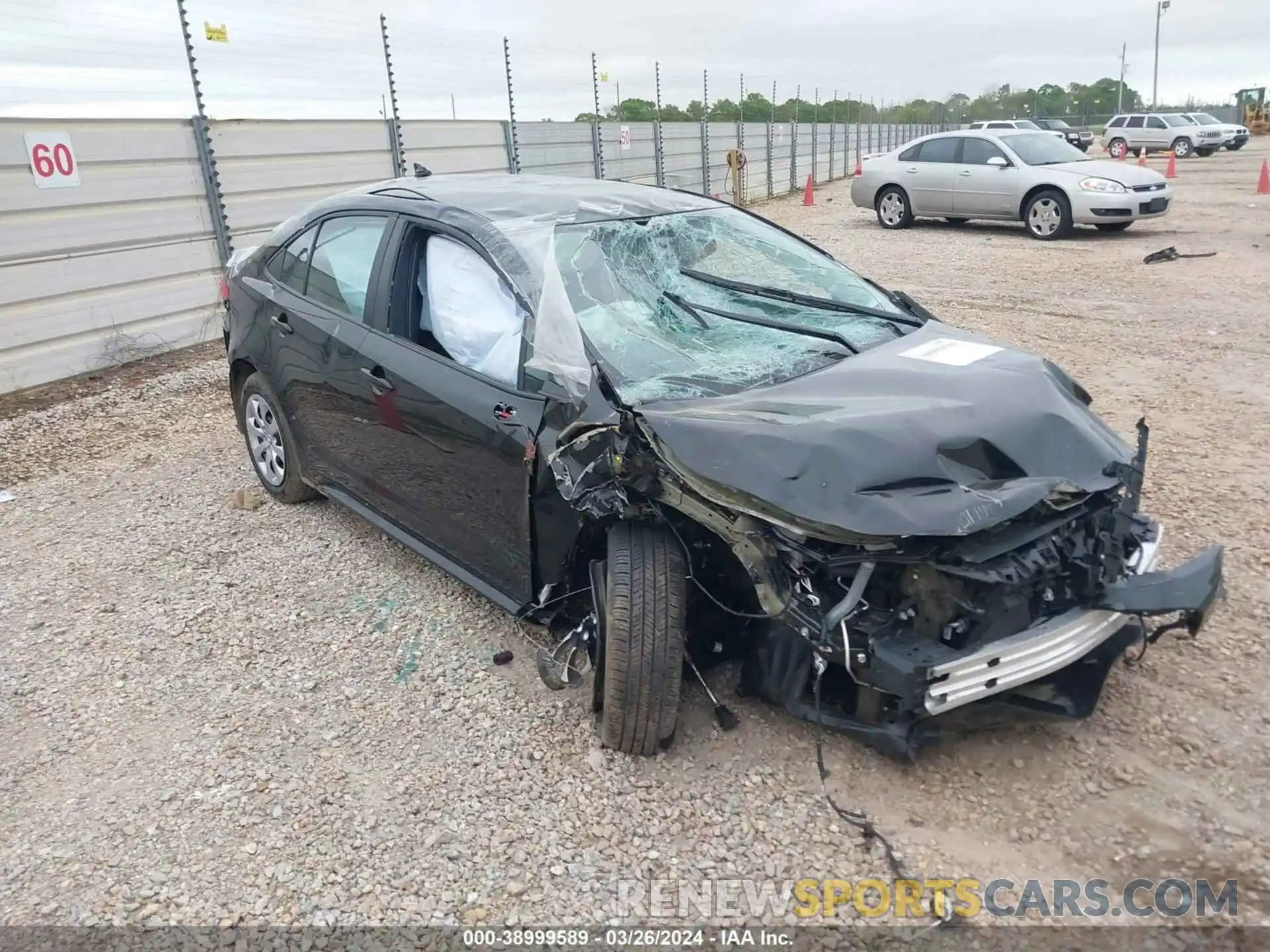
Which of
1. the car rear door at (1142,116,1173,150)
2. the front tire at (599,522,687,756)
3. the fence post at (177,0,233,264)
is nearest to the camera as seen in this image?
the front tire at (599,522,687,756)

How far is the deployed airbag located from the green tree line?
12879mm

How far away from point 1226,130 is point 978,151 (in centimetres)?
2714

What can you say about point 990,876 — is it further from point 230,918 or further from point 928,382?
point 230,918

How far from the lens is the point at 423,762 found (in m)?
2.95

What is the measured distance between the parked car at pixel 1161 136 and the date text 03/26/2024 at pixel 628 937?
1413 inches

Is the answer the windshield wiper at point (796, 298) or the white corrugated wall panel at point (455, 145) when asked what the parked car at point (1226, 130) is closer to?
the white corrugated wall panel at point (455, 145)

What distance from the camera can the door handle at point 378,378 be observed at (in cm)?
362

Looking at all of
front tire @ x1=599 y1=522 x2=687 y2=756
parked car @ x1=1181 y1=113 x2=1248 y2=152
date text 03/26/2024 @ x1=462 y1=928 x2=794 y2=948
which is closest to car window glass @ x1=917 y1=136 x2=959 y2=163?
front tire @ x1=599 y1=522 x2=687 y2=756

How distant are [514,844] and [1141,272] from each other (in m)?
10.4

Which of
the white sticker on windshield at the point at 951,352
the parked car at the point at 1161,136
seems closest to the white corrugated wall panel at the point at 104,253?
the white sticker on windshield at the point at 951,352

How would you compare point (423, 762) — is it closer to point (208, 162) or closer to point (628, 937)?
point (628, 937)

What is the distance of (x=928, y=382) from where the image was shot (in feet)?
9.57

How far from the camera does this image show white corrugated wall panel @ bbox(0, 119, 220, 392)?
288 inches

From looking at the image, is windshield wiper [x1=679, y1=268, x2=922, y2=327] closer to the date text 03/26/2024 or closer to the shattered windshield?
the shattered windshield
